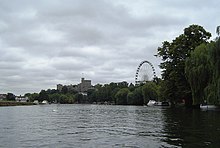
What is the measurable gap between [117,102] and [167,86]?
11841 cm

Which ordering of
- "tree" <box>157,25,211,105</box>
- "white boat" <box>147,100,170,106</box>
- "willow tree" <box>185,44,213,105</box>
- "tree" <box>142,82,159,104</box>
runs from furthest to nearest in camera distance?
"tree" <box>142,82,159,104</box> → "white boat" <box>147,100,170,106</box> → "tree" <box>157,25,211,105</box> → "willow tree" <box>185,44,213,105</box>

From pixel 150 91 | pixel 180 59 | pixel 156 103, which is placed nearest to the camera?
pixel 180 59

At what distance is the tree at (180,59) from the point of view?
72.9m

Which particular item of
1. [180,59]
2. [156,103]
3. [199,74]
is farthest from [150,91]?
[199,74]

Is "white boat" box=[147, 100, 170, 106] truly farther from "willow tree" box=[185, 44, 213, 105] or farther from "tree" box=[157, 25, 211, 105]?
"willow tree" box=[185, 44, 213, 105]

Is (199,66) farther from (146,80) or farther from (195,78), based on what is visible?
(146,80)

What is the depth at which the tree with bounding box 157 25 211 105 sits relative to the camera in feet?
239

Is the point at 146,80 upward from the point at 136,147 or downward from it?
upward

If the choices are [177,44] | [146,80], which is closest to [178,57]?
[177,44]

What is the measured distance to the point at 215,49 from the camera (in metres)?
36.2

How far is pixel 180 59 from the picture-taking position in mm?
74875

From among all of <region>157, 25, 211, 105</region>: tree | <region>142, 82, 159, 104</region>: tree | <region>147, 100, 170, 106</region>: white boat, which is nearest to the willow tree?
<region>157, 25, 211, 105</region>: tree

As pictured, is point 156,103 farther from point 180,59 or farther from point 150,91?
point 180,59

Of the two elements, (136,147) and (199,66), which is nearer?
(136,147)
